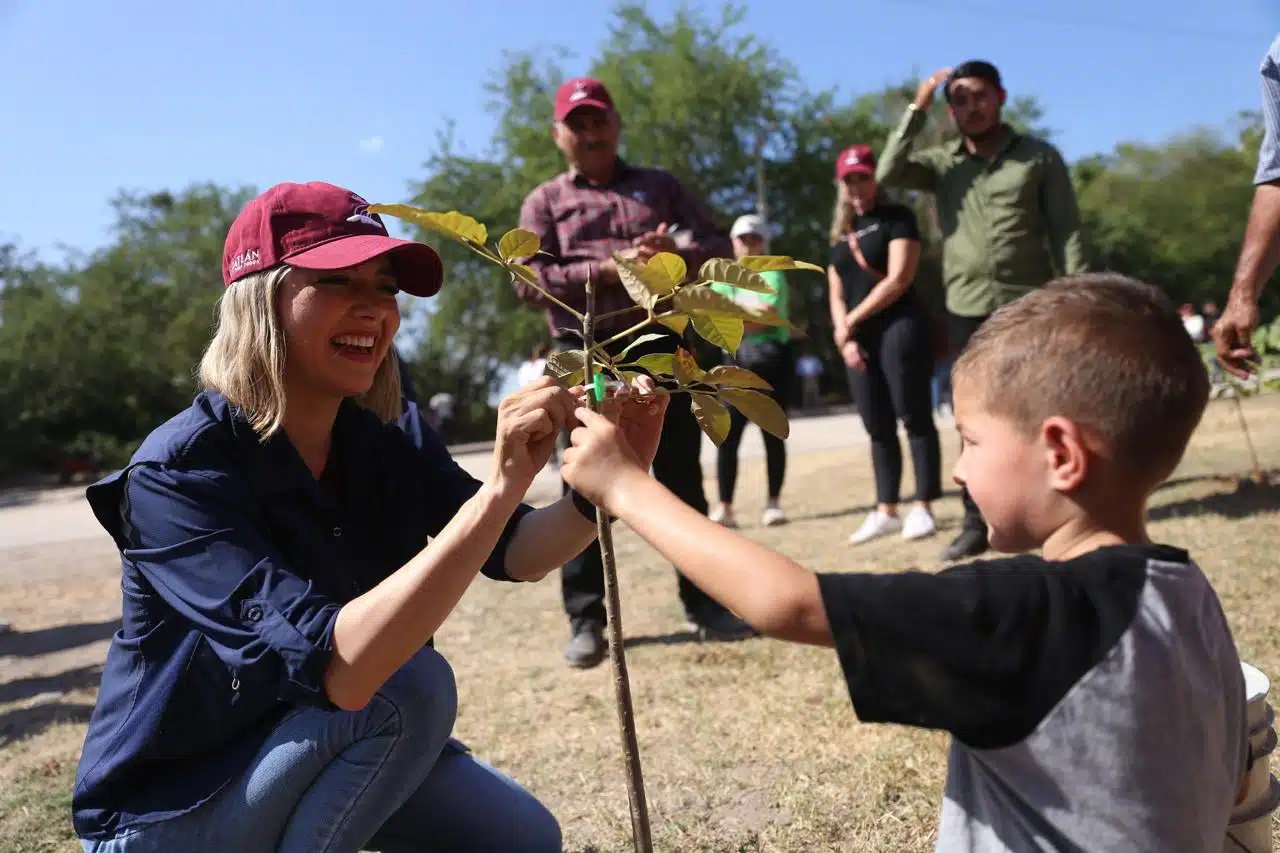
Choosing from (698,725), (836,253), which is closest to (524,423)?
(698,725)

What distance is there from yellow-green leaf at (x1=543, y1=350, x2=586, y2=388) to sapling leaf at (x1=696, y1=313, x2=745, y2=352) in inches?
8.2

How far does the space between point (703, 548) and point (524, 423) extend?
409mm

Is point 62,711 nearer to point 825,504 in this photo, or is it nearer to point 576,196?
point 576,196

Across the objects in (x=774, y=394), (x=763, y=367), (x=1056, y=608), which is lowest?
(x=774, y=394)

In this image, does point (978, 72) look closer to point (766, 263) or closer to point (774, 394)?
point (774, 394)

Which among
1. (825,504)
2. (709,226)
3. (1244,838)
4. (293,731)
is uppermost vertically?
(709,226)

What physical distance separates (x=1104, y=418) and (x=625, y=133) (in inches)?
1165

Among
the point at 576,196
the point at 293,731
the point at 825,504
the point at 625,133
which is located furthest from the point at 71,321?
the point at 293,731

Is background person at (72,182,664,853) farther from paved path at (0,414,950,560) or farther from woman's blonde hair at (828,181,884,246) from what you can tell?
paved path at (0,414,950,560)

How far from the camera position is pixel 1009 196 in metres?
4.73

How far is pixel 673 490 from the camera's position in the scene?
4.05m

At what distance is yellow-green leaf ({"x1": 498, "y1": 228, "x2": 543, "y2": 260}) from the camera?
56.5 inches

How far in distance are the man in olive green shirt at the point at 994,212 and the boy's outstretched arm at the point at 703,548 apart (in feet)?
11.8

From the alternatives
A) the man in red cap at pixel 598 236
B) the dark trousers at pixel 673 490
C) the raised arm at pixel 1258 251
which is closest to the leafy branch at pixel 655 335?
the raised arm at pixel 1258 251
